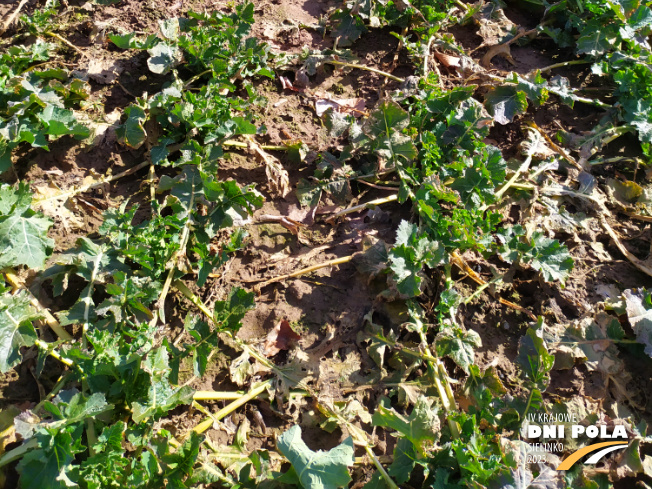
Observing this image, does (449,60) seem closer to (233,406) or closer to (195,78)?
(195,78)

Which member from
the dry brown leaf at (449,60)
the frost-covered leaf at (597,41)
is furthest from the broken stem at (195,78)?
the frost-covered leaf at (597,41)

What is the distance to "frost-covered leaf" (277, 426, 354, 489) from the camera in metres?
1.91

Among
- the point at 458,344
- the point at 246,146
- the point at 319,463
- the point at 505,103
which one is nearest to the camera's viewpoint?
the point at 319,463

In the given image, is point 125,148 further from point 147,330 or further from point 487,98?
point 487,98

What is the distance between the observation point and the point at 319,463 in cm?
194

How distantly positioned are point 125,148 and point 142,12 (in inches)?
57.8

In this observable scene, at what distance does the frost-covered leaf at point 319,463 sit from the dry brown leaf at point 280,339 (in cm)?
59

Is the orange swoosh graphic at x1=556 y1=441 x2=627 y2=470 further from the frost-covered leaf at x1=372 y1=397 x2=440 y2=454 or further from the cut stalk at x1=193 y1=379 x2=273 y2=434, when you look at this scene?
the cut stalk at x1=193 y1=379 x2=273 y2=434

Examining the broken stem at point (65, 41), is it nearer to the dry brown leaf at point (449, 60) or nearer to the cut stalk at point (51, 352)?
the cut stalk at point (51, 352)

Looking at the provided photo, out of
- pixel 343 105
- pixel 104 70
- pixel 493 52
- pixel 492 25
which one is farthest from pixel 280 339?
pixel 492 25

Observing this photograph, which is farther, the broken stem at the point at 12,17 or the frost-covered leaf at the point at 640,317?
the broken stem at the point at 12,17

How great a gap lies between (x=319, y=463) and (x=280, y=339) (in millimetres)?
764

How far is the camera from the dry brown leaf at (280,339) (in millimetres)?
2531

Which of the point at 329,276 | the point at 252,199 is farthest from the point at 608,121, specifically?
the point at 252,199
